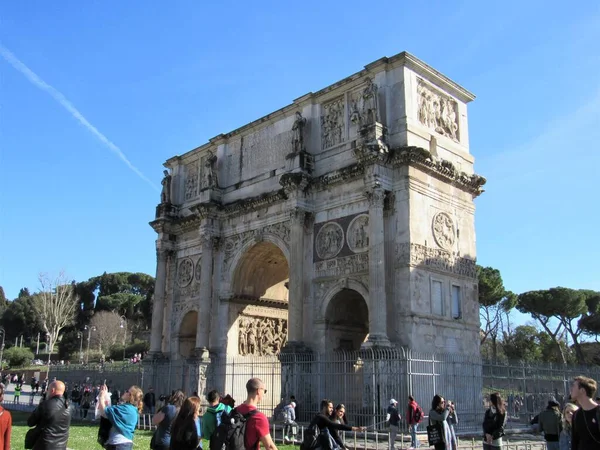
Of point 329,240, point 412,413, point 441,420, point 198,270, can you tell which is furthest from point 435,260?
point 198,270

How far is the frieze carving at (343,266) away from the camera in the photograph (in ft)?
65.5

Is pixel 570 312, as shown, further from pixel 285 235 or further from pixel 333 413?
pixel 333 413

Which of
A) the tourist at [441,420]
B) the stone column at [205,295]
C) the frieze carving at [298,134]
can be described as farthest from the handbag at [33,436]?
the stone column at [205,295]

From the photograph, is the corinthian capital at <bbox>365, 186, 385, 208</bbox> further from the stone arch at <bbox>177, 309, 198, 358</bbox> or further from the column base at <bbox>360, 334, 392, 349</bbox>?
the stone arch at <bbox>177, 309, 198, 358</bbox>

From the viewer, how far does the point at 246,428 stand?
5.39 meters

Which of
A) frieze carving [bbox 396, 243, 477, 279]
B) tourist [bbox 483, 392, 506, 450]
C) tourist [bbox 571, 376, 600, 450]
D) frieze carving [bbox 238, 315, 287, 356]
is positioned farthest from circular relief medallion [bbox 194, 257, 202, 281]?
tourist [bbox 571, 376, 600, 450]

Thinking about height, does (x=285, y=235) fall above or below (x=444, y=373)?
above

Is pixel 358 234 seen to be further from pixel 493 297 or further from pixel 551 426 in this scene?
pixel 493 297

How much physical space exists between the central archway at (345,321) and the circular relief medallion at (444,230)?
11.0ft

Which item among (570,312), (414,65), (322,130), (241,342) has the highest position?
(414,65)

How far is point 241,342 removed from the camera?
25.0 metres

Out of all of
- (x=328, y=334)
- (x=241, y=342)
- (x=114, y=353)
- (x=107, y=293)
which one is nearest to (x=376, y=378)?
(x=328, y=334)

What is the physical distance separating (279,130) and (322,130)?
243 cm

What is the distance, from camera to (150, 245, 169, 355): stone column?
1064 inches
